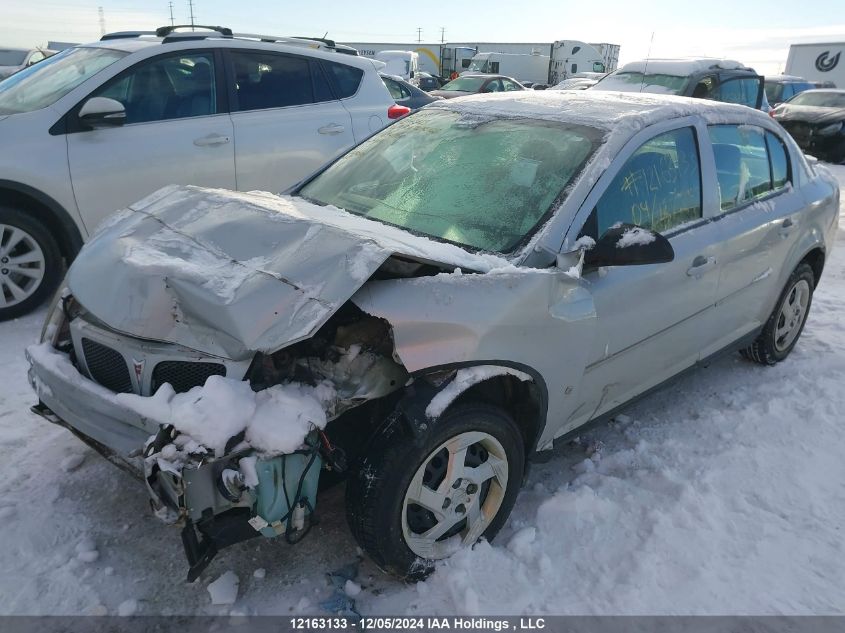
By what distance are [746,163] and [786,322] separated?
1.25 metres

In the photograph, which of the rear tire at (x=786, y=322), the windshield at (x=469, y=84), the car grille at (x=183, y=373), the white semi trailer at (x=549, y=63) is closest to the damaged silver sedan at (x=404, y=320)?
the car grille at (x=183, y=373)

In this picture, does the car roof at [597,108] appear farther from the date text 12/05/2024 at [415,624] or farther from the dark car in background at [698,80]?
the dark car in background at [698,80]

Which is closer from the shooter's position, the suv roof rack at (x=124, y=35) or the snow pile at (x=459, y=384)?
the snow pile at (x=459, y=384)

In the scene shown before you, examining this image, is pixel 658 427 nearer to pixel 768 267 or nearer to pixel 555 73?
pixel 768 267

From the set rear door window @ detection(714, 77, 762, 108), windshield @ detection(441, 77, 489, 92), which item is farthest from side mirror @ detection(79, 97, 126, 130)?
windshield @ detection(441, 77, 489, 92)

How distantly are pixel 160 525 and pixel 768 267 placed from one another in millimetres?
3476

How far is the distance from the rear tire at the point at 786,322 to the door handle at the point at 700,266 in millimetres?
1192

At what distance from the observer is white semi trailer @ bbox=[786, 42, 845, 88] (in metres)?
27.5

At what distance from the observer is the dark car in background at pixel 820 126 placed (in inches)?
569

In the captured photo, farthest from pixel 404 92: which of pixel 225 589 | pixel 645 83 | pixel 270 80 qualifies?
pixel 225 589

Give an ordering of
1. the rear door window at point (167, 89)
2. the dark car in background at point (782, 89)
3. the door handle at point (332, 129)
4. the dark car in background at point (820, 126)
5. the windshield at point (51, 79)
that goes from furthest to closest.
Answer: the dark car in background at point (782, 89)
the dark car in background at point (820, 126)
the door handle at point (332, 129)
the rear door window at point (167, 89)
the windshield at point (51, 79)

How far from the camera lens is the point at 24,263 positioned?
454 centimetres

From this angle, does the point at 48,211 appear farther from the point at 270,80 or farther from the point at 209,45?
the point at 270,80

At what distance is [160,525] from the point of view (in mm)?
2750
